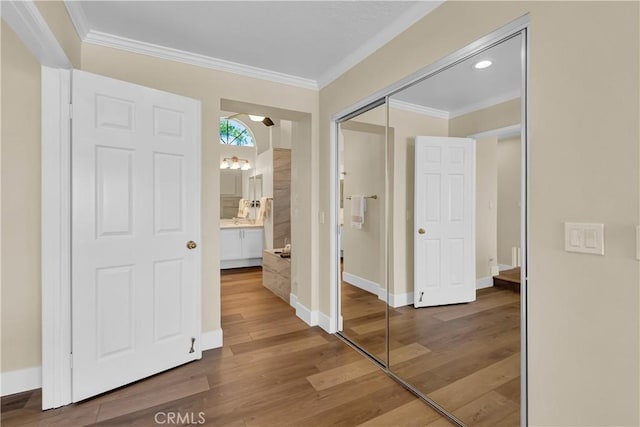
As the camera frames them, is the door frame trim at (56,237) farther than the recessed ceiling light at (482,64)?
Yes

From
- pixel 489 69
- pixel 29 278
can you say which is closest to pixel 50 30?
pixel 29 278

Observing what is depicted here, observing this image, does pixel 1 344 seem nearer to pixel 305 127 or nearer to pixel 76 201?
pixel 76 201

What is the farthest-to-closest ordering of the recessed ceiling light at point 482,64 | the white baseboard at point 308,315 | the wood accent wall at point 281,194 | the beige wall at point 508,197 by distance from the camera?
the wood accent wall at point 281,194
the white baseboard at point 308,315
the recessed ceiling light at point 482,64
the beige wall at point 508,197

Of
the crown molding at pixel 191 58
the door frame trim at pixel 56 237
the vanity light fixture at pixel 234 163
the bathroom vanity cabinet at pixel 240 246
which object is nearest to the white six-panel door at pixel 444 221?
the crown molding at pixel 191 58

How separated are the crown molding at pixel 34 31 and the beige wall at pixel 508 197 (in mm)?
2239

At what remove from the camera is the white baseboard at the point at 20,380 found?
6.37ft

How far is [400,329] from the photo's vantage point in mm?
2244

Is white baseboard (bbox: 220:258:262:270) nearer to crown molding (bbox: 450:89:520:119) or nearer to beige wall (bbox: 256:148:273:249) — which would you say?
beige wall (bbox: 256:148:273:249)

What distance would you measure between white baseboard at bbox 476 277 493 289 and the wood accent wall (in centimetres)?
369

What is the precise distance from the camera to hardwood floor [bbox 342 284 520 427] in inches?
58.8

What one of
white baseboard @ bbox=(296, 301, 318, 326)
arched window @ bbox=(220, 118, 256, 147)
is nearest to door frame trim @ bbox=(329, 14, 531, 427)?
white baseboard @ bbox=(296, 301, 318, 326)

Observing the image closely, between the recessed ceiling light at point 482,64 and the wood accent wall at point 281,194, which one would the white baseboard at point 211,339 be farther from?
the recessed ceiling light at point 482,64

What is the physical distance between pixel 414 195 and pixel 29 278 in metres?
2.68
